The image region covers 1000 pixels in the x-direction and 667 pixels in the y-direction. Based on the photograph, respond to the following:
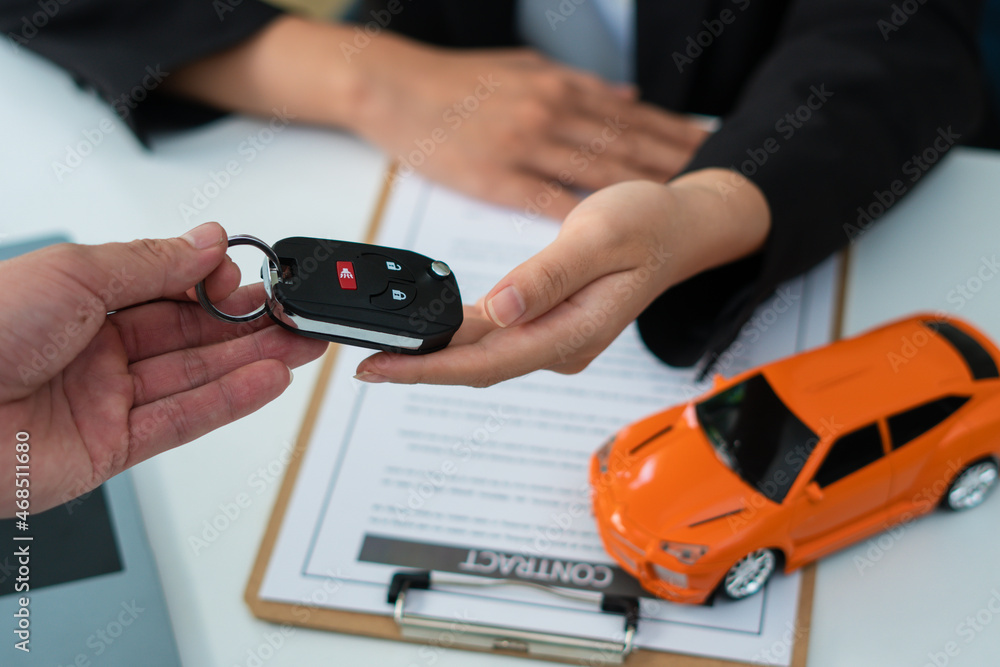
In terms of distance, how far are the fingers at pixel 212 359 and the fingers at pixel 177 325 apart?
2cm

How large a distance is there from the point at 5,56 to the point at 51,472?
925mm

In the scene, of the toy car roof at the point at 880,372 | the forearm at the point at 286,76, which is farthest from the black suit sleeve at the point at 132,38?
the toy car roof at the point at 880,372

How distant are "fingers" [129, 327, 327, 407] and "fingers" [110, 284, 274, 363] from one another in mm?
22

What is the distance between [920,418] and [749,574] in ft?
0.80

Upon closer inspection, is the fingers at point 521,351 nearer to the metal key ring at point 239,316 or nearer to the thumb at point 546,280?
the thumb at point 546,280

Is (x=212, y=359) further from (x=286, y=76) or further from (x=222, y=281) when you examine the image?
(x=286, y=76)

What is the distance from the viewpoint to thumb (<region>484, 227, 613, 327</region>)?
0.68 meters

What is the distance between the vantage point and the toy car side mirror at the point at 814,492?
0.76 m

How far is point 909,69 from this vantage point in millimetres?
1087

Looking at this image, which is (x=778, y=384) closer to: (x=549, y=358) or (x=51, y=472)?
(x=549, y=358)

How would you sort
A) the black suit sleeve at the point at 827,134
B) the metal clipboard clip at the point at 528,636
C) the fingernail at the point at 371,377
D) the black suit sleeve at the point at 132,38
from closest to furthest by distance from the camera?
the fingernail at the point at 371,377 < the metal clipboard clip at the point at 528,636 < the black suit sleeve at the point at 827,134 < the black suit sleeve at the point at 132,38

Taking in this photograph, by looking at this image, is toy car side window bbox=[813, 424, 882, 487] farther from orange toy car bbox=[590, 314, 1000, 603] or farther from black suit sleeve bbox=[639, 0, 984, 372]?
black suit sleeve bbox=[639, 0, 984, 372]

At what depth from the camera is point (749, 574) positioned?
0.79m

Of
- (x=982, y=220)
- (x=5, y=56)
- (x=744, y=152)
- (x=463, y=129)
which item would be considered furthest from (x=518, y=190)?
(x=5, y=56)
